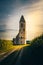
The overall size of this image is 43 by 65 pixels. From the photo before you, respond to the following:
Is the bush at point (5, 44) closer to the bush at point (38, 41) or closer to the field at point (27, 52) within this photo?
the field at point (27, 52)

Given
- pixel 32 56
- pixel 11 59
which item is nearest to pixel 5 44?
pixel 11 59

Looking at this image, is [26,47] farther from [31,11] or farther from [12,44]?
[31,11]

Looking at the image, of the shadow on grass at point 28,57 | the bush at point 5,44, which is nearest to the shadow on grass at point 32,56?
the shadow on grass at point 28,57

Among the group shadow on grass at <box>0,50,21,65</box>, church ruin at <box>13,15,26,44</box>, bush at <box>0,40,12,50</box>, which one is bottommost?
shadow on grass at <box>0,50,21,65</box>

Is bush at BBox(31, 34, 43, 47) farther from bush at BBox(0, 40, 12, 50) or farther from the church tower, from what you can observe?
bush at BBox(0, 40, 12, 50)

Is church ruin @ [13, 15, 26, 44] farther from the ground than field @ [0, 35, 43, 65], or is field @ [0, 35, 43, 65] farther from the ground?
church ruin @ [13, 15, 26, 44]

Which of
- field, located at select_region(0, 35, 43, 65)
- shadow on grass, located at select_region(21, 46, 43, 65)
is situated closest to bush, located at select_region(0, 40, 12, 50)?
field, located at select_region(0, 35, 43, 65)

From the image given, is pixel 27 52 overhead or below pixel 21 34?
below

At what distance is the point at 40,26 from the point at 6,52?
0.34 metres

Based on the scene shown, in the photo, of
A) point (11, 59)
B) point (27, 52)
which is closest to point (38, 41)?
point (27, 52)

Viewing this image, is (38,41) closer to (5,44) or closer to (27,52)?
(27,52)

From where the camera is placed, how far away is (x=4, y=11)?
156 cm

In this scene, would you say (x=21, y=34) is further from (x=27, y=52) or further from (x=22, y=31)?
(x=27, y=52)

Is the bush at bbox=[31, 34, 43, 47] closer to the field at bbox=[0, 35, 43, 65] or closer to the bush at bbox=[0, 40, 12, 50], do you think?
the field at bbox=[0, 35, 43, 65]
